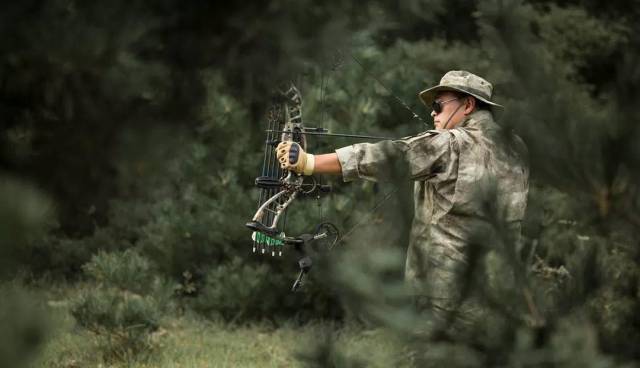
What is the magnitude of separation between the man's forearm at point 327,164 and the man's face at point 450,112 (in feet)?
2.63

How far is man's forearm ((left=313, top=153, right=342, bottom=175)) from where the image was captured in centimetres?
470

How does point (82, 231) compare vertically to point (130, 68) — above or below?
below

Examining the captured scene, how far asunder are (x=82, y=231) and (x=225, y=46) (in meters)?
10.5

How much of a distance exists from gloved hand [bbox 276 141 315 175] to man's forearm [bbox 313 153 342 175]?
0.10ft

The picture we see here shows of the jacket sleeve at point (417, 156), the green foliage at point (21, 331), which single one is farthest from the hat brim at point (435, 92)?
the green foliage at point (21, 331)

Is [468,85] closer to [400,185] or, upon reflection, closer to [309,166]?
[309,166]

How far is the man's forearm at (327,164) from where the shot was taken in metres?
4.70

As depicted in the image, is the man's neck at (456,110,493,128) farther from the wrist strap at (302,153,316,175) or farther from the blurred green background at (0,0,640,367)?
the blurred green background at (0,0,640,367)

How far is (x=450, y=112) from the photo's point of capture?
531 centimetres

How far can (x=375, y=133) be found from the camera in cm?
863

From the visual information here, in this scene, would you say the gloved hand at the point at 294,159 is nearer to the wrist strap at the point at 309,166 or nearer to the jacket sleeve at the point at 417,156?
the wrist strap at the point at 309,166

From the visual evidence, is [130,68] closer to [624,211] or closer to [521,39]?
[521,39]

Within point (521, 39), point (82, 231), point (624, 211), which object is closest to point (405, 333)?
point (624, 211)

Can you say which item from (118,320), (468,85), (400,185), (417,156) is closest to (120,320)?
(118,320)
